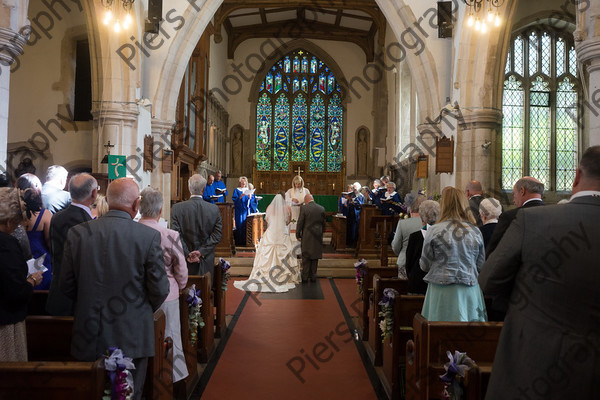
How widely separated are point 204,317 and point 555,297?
3534 mm

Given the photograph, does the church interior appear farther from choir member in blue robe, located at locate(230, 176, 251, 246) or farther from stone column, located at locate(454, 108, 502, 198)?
choir member in blue robe, located at locate(230, 176, 251, 246)

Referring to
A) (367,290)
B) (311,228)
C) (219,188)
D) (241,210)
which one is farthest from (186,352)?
(219,188)

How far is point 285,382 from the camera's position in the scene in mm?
4344

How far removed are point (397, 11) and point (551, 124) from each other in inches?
210

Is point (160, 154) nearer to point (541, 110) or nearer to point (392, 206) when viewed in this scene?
point (392, 206)

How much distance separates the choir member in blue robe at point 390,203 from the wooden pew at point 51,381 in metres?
8.51

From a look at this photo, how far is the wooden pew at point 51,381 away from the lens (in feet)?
6.95

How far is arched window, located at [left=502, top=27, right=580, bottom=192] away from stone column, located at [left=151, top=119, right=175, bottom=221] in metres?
8.06

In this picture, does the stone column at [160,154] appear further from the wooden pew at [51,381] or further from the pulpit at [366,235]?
the wooden pew at [51,381]

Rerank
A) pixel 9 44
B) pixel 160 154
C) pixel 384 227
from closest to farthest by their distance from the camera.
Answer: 1. pixel 9 44
2. pixel 384 227
3. pixel 160 154

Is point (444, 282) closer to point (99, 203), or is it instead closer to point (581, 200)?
point (581, 200)

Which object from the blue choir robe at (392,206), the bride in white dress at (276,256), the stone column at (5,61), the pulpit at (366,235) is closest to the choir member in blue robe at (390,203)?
the blue choir robe at (392,206)

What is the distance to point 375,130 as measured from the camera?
21047 millimetres

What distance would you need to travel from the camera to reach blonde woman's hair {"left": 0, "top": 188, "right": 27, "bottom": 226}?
2.56m
